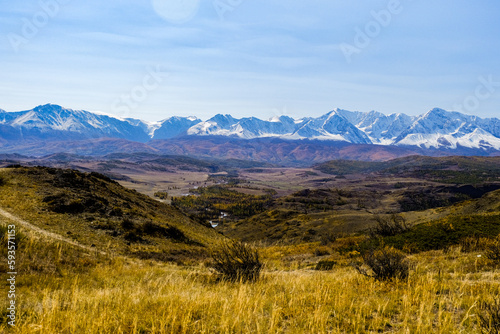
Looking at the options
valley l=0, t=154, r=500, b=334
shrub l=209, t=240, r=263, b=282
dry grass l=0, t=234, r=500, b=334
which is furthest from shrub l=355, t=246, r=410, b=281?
shrub l=209, t=240, r=263, b=282

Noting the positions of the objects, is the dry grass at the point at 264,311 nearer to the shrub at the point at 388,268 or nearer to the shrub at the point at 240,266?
the shrub at the point at 388,268

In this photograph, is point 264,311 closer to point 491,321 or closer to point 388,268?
point 491,321

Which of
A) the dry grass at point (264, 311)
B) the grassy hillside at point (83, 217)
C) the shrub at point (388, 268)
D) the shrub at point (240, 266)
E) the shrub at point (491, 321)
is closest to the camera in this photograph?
the shrub at point (491, 321)

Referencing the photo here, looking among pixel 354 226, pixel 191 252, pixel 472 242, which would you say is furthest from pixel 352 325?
pixel 354 226

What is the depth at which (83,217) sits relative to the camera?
24688 millimetres

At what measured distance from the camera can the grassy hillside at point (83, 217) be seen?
2003 centimetres

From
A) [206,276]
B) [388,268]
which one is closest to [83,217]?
[206,276]

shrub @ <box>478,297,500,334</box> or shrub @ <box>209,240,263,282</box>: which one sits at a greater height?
shrub @ <box>478,297,500,334</box>

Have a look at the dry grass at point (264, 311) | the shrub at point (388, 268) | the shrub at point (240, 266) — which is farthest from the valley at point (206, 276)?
the shrub at point (240, 266)

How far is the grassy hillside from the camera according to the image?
65.7ft

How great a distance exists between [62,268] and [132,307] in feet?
24.6

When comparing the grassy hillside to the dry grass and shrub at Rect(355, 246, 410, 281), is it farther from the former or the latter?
shrub at Rect(355, 246, 410, 281)

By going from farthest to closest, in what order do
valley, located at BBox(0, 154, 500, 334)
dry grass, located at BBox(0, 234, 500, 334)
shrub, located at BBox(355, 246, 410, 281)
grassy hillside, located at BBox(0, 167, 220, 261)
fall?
grassy hillside, located at BBox(0, 167, 220, 261), shrub, located at BBox(355, 246, 410, 281), valley, located at BBox(0, 154, 500, 334), dry grass, located at BBox(0, 234, 500, 334)

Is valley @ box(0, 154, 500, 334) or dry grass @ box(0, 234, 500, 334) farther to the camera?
valley @ box(0, 154, 500, 334)
